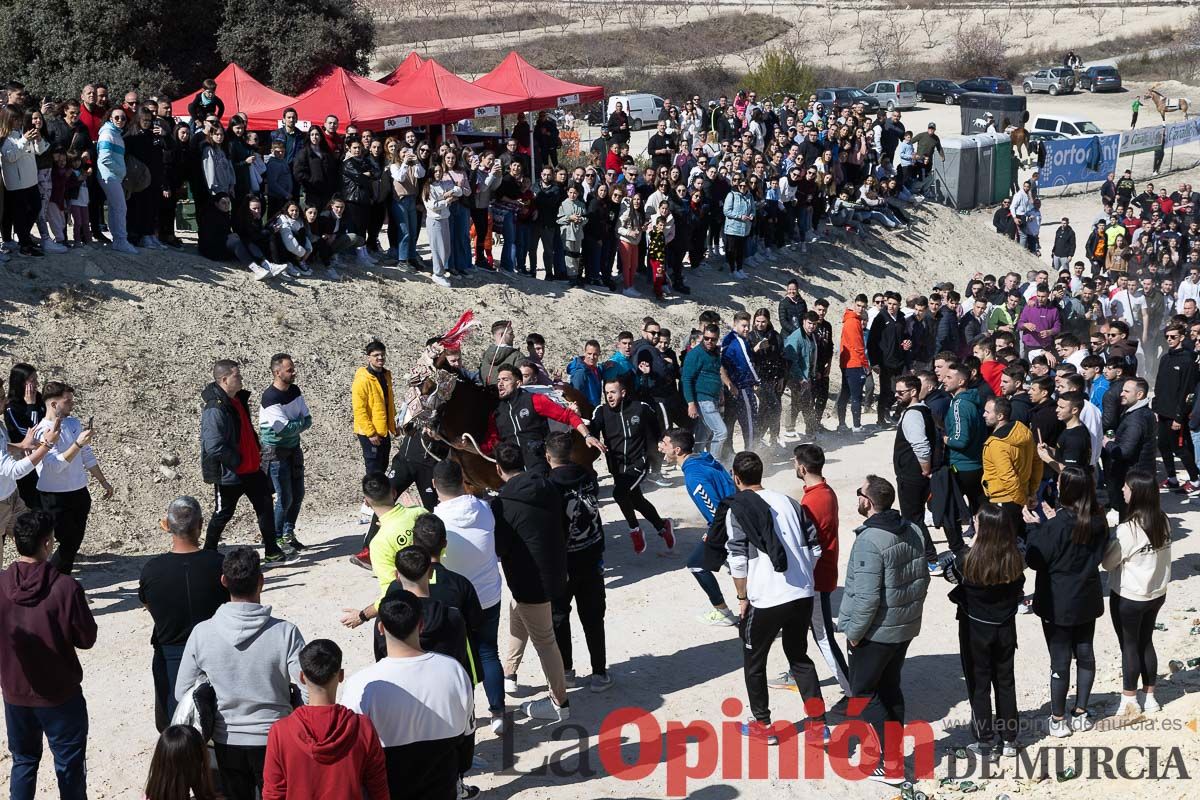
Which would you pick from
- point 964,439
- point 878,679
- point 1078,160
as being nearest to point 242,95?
point 964,439

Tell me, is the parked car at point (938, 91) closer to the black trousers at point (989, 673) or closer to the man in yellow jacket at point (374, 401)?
the man in yellow jacket at point (374, 401)

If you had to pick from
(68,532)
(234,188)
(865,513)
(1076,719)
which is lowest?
(1076,719)

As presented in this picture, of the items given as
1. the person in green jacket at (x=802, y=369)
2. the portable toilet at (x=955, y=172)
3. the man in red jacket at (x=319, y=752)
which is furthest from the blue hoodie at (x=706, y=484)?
the portable toilet at (x=955, y=172)

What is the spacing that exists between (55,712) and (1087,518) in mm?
5474

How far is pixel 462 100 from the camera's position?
69.1 ft

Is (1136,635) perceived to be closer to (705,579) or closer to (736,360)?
(705,579)

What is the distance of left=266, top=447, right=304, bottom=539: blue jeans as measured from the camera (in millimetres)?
10109

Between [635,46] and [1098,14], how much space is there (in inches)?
1030

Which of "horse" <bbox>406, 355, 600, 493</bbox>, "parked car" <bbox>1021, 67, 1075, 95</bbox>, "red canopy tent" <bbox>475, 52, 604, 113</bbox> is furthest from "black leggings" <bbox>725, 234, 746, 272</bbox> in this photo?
"parked car" <bbox>1021, 67, 1075, 95</bbox>

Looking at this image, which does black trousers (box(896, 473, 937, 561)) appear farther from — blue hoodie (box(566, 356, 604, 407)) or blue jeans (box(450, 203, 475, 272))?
blue jeans (box(450, 203, 475, 272))

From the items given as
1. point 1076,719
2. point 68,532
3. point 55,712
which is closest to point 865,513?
point 1076,719

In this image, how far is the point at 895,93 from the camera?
48.8 m

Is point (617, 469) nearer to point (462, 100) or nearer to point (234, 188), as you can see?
point (234, 188)

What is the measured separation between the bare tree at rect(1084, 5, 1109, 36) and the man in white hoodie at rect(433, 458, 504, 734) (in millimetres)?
65676
